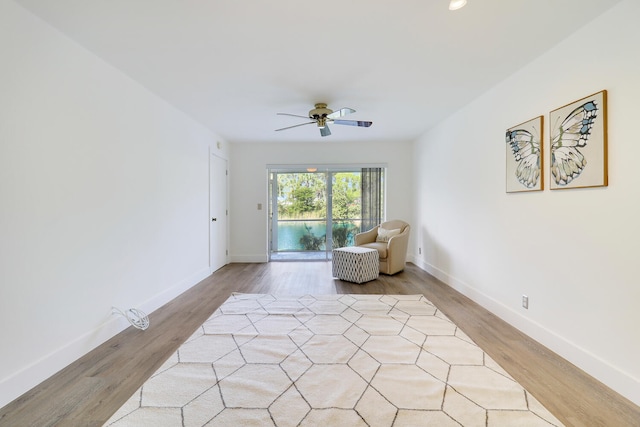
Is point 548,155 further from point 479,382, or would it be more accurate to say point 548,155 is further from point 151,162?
point 151,162

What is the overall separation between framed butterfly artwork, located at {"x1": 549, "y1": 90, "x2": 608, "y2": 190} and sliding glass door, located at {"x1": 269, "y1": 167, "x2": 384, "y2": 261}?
3728 mm

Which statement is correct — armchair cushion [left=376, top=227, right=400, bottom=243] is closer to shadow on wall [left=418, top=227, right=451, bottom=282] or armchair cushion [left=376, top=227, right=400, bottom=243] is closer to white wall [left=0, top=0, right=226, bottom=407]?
shadow on wall [left=418, top=227, right=451, bottom=282]

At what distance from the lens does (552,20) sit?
201cm

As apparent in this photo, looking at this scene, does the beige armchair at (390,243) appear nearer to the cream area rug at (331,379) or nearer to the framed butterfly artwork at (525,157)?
the cream area rug at (331,379)

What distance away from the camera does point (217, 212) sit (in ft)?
17.2

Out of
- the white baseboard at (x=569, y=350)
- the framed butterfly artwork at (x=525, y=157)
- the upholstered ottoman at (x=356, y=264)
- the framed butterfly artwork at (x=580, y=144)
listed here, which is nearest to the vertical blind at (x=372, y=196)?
the upholstered ottoman at (x=356, y=264)

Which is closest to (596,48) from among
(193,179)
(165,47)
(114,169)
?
(165,47)

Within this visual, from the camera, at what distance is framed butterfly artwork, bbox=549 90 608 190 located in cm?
193

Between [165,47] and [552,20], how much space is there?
113 inches

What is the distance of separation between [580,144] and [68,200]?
3.81 meters

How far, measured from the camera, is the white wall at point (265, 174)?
5879 mm

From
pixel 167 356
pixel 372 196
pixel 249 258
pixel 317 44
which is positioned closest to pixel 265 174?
pixel 249 258

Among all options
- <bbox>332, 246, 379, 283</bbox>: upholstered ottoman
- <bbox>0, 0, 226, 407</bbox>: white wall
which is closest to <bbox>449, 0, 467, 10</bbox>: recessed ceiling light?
<bbox>0, 0, 226, 407</bbox>: white wall

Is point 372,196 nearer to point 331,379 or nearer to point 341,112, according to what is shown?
point 341,112
